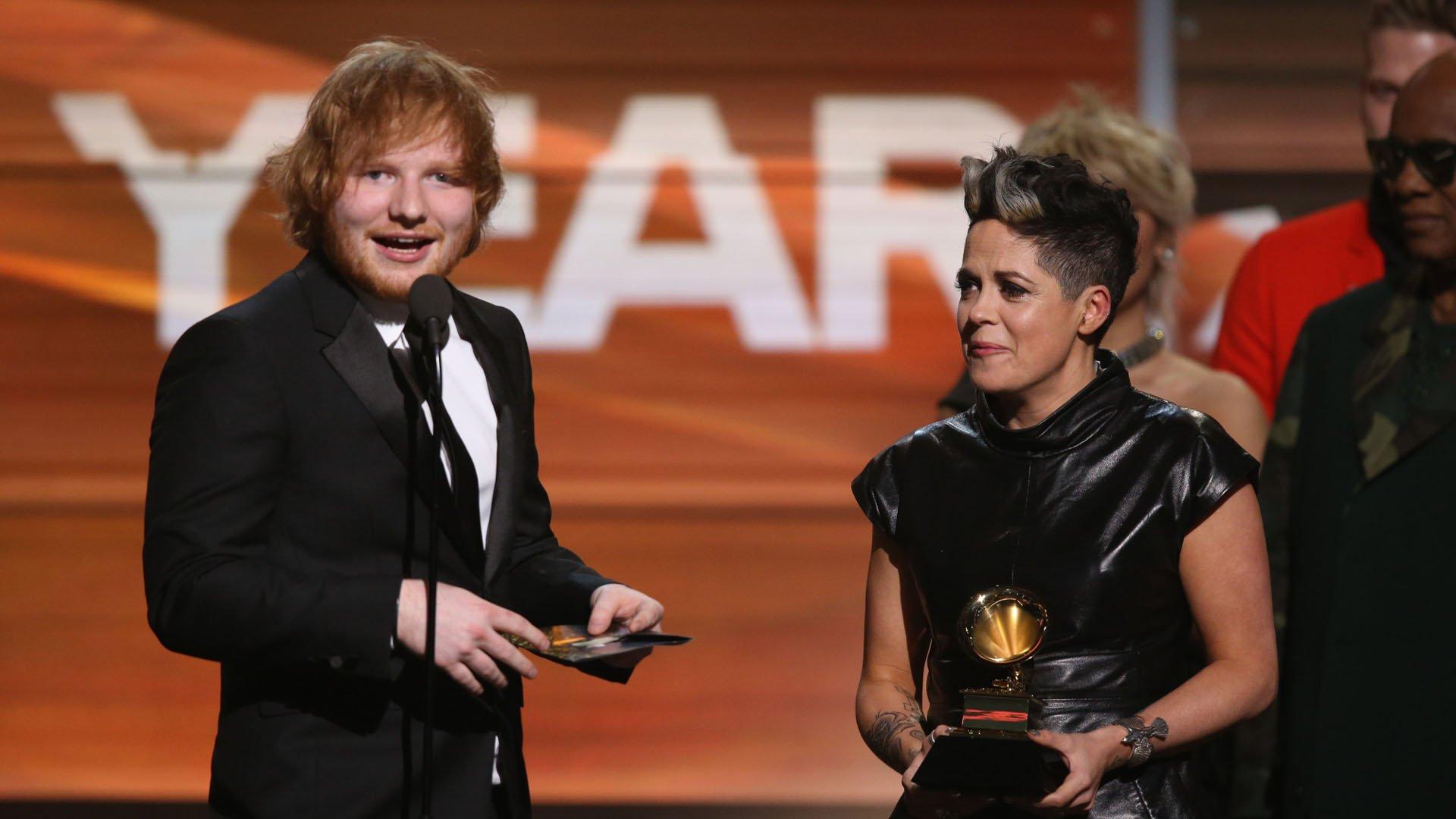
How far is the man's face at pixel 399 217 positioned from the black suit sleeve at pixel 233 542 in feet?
0.62

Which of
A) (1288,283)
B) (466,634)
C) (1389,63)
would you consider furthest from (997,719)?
(1389,63)

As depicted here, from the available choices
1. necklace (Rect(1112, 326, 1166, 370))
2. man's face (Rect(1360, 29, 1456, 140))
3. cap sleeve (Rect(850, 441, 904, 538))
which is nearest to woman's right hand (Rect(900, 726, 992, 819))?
cap sleeve (Rect(850, 441, 904, 538))

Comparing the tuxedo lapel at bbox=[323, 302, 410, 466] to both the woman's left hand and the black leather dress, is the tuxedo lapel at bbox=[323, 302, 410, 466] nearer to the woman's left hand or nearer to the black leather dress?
the black leather dress

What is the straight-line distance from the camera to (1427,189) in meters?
2.46

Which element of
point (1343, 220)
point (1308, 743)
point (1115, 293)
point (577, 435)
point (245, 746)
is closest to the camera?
point (245, 746)

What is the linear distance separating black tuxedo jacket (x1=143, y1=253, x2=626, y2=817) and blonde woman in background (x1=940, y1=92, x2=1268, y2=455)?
1292mm

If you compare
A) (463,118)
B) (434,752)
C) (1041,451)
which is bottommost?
(434,752)

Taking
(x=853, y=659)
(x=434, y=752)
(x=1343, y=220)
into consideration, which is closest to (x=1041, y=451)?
(x=434, y=752)

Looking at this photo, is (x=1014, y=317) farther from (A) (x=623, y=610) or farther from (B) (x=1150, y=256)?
(B) (x=1150, y=256)

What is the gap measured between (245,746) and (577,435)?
239 centimetres

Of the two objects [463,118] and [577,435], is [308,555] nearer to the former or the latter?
[463,118]

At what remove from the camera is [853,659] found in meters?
4.18

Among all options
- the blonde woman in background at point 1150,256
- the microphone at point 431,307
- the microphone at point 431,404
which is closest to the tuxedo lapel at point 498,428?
the microphone at point 431,404

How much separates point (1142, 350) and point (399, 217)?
156cm
